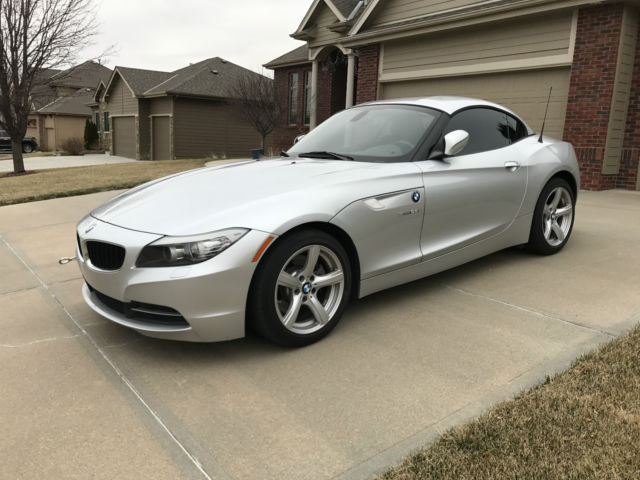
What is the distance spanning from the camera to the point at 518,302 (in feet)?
13.1

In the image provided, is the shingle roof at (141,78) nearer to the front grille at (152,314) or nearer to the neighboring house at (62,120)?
the neighboring house at (62,120)

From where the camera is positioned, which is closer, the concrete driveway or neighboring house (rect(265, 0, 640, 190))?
the concrete driveway

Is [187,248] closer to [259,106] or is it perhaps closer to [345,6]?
[345,6]

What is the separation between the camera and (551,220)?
5133mm

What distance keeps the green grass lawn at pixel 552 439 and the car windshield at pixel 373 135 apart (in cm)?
198

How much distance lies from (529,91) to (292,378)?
9414mm

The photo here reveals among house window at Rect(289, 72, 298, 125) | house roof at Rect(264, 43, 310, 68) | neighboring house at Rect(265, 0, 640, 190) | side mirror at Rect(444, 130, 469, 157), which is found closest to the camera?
side mirror at Rect(444, 130, 469, 157)

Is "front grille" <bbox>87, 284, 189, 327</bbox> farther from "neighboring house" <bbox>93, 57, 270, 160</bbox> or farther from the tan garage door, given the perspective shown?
"neighboring house" <bbox>93, 57, 270, 160</bbox>

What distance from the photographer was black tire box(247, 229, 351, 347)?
9.94ft

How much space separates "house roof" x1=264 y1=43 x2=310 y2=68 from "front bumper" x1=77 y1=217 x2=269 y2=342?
18326 millimetres

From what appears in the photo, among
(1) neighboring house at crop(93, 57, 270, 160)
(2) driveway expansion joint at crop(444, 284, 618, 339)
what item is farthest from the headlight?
(1) neighboring house at crop(93, 57, 270, 160)

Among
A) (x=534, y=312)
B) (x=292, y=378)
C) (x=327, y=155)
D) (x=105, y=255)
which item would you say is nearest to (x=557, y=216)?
(x=534, y=312)

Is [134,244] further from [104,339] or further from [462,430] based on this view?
[462,430]

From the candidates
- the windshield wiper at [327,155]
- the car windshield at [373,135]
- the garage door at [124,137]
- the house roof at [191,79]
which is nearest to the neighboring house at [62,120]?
the garage door at [124,137]
